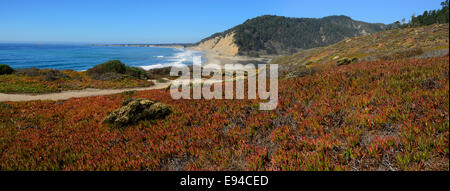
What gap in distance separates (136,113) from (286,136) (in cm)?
590

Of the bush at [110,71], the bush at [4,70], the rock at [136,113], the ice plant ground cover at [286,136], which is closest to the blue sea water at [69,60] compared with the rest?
the bush at [110,71]

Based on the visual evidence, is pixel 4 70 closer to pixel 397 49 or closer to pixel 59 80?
pixel 59 80

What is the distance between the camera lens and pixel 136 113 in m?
7.66

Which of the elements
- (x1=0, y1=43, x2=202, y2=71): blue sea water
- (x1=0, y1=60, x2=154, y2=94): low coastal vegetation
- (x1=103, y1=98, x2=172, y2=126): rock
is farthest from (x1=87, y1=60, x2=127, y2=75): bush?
(x1=0, y1=43, x2=202, y2=71): blue sea water

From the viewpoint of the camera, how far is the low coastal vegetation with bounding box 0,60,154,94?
19.0 metres

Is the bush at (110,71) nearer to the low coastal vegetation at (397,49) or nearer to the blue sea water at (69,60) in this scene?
the low coastal vegetation at (397,49)

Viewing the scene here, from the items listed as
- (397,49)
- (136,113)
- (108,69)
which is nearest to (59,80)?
(108,69)

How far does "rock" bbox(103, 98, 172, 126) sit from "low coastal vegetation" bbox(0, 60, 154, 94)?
17.2 m

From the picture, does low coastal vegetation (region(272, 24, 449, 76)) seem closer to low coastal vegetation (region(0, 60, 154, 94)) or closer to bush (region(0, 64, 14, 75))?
low coastal vegetation (region(0, 60, 154, 94))

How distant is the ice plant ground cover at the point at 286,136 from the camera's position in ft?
11.1

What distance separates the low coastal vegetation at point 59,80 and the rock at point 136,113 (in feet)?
56.4

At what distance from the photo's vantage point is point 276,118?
6066mm

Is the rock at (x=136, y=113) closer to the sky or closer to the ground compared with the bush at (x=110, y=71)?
closer to the ground
